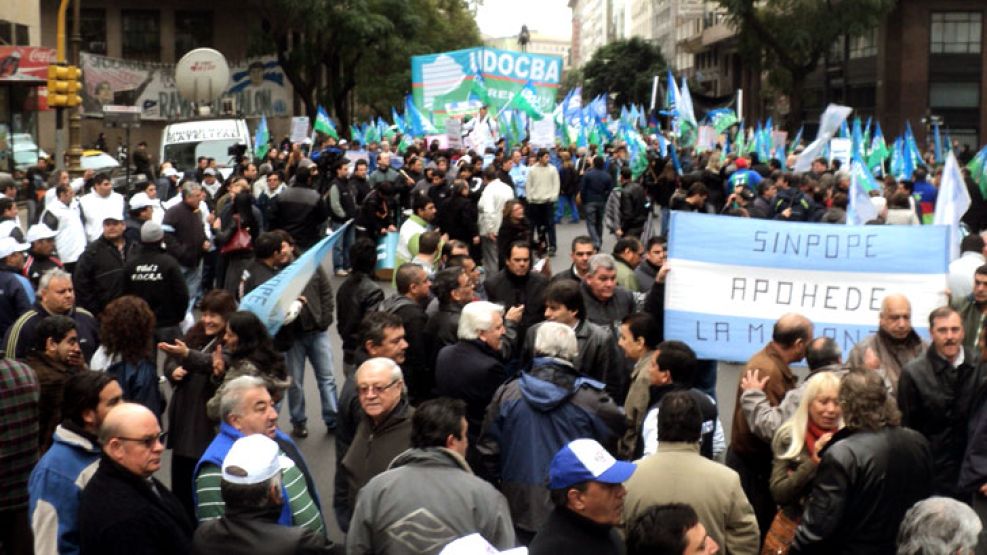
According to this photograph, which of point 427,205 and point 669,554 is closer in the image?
point 669,554

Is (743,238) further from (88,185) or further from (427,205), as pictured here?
(88,185)

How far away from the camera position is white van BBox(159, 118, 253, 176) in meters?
28.6

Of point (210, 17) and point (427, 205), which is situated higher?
point (210, 17)

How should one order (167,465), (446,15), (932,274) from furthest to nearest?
(446,15) → (167,465) → (932,274)

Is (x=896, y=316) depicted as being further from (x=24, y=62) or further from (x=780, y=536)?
(x=24, y=62)

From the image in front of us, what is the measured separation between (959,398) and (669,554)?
11.1ft

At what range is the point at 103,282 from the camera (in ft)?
36.5

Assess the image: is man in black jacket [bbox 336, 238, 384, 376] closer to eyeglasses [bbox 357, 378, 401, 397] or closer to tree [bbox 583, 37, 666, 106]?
eyeglasses [bbox 357, 378, 401, 397]

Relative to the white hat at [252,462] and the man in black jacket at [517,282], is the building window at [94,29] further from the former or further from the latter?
the white hat at [252,462]

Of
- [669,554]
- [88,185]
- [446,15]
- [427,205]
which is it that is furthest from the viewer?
[446,15]

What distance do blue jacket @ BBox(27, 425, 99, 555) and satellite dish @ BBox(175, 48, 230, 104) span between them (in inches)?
1100

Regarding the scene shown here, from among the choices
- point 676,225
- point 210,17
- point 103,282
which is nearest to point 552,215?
point 103,282

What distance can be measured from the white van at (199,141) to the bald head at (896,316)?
22082mm

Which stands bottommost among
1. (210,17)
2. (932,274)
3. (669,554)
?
(669,554)
